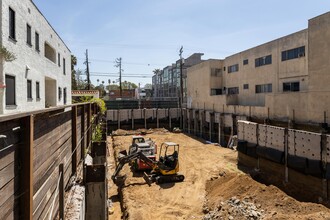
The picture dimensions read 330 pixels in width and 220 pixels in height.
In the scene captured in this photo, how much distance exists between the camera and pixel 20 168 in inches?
127

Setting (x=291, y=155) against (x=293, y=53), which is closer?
(x=291, y=155)

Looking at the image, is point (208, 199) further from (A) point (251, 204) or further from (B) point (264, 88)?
(B) point (264, 88)

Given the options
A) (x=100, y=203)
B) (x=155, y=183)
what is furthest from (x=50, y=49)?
(x=100, y=203)

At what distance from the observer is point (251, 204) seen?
449 inches

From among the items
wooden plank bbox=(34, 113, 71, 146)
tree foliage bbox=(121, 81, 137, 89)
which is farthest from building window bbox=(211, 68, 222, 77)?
tree foliage bbox=(121, 81, 137, 89)

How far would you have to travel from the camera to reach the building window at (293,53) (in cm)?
2491

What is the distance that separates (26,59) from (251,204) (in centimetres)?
1383

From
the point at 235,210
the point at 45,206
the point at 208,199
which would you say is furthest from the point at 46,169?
the point at 208,199

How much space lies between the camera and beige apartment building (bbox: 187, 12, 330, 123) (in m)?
18.7

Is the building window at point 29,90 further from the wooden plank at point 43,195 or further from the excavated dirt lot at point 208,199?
the wooden plank at point 43,195

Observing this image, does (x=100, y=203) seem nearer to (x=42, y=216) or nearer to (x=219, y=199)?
(x=42, y=216)

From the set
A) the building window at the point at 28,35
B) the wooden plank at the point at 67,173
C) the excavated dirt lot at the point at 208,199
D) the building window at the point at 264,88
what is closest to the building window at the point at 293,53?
the building window at the point at 264,88

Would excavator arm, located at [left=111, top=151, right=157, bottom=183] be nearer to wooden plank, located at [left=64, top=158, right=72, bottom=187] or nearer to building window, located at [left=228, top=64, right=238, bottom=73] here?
wooden plank, located at [left=64, top=158, right=72, bottom=187]

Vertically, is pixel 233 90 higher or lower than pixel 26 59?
lower
